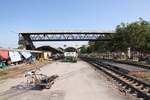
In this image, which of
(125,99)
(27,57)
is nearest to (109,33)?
(27,57)

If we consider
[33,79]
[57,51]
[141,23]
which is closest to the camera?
[33,79]

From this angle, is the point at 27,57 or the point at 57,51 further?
the point at 57,51

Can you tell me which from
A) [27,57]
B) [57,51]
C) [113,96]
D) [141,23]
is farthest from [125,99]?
[57,51]

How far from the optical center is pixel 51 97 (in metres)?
14.9

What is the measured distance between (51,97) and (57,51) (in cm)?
11166

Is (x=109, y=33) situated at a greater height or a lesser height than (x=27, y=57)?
greater

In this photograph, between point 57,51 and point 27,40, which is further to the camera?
point 57,51

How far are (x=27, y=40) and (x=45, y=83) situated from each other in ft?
324

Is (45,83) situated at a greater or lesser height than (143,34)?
lesser

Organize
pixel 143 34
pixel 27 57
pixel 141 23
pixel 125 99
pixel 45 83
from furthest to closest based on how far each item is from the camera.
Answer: pixel 141 23 → pixel 143 34 → pixel 27 57 → pixel 45 83 → pixel 125 99

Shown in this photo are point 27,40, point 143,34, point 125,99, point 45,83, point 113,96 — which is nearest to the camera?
point 125,99

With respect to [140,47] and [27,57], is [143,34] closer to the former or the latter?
[140,47]

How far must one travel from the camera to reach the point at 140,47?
80.2m

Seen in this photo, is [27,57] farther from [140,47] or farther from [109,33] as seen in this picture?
[109,33]
